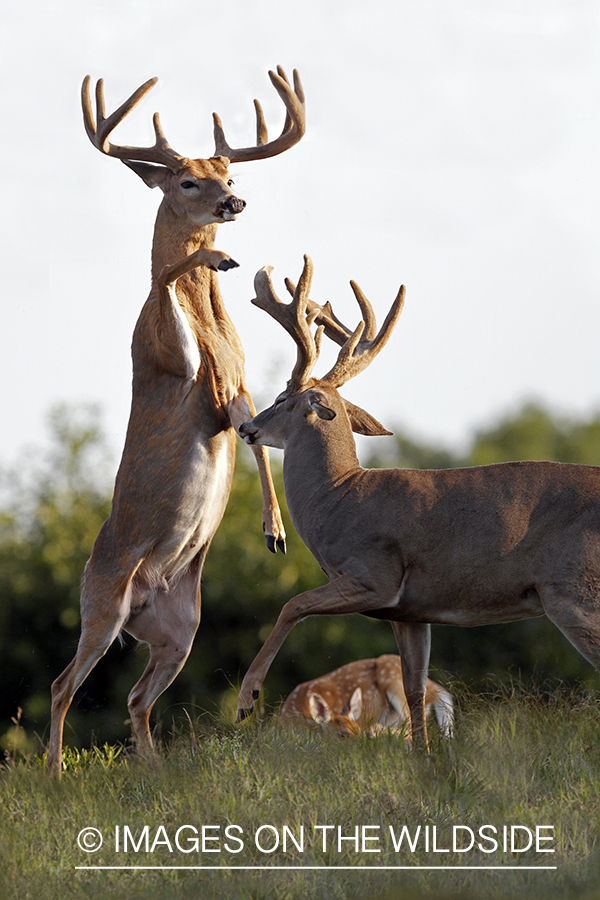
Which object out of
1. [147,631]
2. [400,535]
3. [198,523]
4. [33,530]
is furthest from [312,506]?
[33,530]

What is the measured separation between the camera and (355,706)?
9.09 m

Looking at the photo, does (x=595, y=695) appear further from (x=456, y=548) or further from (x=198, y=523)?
(x=198, y=523)

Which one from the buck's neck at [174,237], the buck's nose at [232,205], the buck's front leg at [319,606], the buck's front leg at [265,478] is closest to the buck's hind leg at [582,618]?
the buck's front leg at [319,606]

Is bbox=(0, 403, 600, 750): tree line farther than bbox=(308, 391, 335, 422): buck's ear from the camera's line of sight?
Yes

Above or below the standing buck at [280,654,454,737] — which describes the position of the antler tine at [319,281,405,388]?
above

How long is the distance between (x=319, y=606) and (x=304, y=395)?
4.05 ft

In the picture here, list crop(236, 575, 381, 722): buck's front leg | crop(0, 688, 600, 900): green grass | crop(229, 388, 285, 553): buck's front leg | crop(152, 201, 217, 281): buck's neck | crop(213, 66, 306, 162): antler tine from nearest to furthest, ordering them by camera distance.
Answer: crop(0, 688, 600, 900): green grass, crop(236, 575, 381, 722): buck's front leg, crop(229, 388, 285, 553): buck's front leg, crop(152, 201, 217, 281): buck's neck, crop(213, 66, 306, 162): antler tine

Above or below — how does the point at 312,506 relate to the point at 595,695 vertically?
above

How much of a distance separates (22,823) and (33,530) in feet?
41.0

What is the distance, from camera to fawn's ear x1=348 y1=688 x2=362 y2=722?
8.99 m

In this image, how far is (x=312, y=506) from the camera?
18.9ft

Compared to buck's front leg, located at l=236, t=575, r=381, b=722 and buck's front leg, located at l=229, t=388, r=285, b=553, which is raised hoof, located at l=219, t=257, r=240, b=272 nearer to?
buck's front leg, located at l=229, t=388, r=285, b=553

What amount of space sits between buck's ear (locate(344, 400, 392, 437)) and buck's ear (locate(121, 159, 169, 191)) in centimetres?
204

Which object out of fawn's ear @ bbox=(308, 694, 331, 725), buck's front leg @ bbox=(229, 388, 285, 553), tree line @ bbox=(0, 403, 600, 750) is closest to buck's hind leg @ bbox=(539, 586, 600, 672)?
buck's front leg @ bbox=(229, 388, 285, 553)
